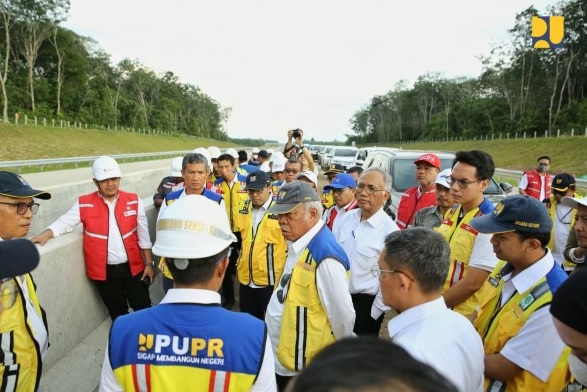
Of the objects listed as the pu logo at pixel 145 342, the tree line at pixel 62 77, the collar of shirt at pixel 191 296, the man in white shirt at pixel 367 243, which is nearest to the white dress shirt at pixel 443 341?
the collar of shirt at pixel 191 296

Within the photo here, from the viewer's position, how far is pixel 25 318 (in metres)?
2.24

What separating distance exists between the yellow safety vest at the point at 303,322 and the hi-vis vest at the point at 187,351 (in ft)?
3.49

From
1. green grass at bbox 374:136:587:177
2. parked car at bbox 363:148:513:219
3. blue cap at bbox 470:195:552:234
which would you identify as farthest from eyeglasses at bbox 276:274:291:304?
green grass at bbox 374:136:587:177

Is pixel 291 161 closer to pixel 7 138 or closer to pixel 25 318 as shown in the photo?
pixel 25 318

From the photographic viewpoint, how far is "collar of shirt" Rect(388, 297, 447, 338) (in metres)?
1.95

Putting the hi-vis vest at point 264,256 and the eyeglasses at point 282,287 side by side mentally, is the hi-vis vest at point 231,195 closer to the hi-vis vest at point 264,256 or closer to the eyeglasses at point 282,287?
the hi-vis vest at point 264,256

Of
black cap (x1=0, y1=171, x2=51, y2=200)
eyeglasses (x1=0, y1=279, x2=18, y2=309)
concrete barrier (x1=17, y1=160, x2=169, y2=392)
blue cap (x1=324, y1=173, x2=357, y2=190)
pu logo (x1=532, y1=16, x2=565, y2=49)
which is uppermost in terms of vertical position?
pu logo (x1=532, y1=16, x2=565, y2=49)

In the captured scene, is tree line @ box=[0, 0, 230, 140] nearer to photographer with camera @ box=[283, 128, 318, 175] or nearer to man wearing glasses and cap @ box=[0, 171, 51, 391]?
photographer with camera @ box=[283, 128, 318, 175]

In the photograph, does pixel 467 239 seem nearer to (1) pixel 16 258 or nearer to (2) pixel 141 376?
(2) pixel 141 376

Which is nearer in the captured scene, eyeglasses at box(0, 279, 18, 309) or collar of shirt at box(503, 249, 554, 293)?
eyeglasses at box(0, 279, 18, 309)


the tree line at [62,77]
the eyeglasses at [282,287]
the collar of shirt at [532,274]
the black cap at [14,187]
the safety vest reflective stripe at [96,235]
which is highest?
the tree line at [62,77]

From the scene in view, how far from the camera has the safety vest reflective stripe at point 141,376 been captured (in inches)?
64.9

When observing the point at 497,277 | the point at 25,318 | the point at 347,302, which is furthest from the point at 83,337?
the point at 497,277

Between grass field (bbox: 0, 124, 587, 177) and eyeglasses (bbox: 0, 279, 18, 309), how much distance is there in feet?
78.1
